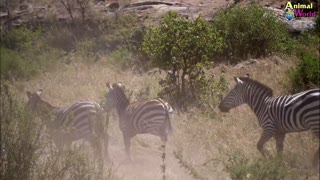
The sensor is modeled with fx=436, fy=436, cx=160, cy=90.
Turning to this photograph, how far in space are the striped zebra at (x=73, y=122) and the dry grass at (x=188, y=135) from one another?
0.40 metres

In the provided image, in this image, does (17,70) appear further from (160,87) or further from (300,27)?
(300,27)

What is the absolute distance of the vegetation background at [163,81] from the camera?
4.40 meters

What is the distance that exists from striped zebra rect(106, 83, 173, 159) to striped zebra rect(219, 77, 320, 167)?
31.9 inches

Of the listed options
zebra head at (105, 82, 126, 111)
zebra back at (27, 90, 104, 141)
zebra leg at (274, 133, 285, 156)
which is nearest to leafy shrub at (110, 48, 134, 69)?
zebra head at (105, 82, 126, 111)

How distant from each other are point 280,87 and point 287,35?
157 inches

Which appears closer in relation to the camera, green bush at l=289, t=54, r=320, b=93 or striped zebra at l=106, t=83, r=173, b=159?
striped zebra at l=106, t=83, r=173, b=159

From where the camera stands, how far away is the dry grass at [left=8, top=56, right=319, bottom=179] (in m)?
4.71

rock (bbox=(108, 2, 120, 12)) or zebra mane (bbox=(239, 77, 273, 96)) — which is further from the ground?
zebra mane (bbox=(239, 77, 273, 96))

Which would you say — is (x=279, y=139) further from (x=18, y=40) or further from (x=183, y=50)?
(x=183, y=50)

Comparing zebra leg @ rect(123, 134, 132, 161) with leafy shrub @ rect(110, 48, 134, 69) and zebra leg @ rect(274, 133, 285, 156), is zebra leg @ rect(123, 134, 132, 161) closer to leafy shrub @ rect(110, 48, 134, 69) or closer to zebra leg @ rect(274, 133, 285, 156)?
zebra leg @ rect(274, 133, 285, 156)

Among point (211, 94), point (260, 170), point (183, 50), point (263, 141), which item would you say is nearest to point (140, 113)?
point (263, 141)

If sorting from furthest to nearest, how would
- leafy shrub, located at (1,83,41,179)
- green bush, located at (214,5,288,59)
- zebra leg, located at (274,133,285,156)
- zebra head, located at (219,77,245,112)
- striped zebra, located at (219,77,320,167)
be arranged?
green bush, located at (214,5,288,59)
zebra head, located at (219,77,245,112)
zebra leg, located at (274,133,285,156)
leafy shrub, located at (1,83,41,179)
striped zebra, located at (219,77,320,167)
